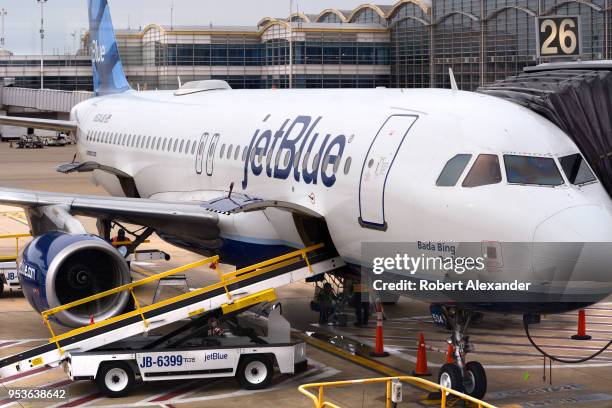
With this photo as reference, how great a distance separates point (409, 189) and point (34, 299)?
24.4 feet

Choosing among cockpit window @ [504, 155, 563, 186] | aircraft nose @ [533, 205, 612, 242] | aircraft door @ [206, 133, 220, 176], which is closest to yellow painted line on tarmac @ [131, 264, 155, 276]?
aircraft door @ [206, 133, 220, 176]

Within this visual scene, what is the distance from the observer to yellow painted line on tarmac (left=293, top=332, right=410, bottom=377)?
1880 cm

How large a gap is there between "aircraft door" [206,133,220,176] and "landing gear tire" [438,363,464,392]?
871 cm

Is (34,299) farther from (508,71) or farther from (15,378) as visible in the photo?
(508,71)

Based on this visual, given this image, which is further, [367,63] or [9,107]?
[9,107]

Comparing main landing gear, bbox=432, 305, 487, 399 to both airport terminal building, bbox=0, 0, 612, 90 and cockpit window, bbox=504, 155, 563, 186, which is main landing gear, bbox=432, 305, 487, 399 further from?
airport terminal building, bbox=0, 0, 612, 90

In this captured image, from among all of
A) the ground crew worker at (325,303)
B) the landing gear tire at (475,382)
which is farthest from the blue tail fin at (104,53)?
the landing gear tire at (475,382)

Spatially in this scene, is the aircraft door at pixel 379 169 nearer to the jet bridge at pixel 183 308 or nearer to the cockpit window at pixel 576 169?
the jet bridge at pixel 183 308

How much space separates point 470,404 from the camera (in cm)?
1579

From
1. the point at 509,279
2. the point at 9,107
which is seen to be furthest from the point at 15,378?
the point at 9,107

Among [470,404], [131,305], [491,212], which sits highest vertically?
[491,212]

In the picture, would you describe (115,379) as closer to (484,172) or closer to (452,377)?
(452,377)

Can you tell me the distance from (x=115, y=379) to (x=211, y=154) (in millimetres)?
7000

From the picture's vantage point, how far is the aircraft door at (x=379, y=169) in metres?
16.0
